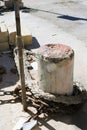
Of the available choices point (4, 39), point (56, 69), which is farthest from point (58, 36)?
point (56, 69)

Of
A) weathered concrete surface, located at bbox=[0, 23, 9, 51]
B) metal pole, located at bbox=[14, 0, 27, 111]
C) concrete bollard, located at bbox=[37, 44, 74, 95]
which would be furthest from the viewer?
weathered concrete surface, located at bbox=[0, 23, 9, 51]

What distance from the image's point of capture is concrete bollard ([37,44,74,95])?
5.40m

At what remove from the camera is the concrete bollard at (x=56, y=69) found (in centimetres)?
540

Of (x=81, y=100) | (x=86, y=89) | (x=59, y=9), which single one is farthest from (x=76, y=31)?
(x=81, y=100)

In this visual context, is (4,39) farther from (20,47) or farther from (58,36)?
(20,47)

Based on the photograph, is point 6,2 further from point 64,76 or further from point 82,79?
point 64,76

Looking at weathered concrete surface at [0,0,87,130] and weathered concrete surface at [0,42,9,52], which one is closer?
weathered concrete surface at [0,0,87,130]

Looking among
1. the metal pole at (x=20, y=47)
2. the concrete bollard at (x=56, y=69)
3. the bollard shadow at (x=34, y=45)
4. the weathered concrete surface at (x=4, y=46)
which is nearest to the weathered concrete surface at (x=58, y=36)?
the bollard shadow at (x=34, y=45)

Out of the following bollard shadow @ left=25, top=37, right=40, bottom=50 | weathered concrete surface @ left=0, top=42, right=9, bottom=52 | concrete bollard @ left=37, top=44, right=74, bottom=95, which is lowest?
bollard shadow @ left=25, top=37, right=40, bottom=50

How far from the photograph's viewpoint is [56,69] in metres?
5.43

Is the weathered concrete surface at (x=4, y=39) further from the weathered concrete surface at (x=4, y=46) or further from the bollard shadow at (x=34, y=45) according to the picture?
the bollard shadow at (x=34, y=45)

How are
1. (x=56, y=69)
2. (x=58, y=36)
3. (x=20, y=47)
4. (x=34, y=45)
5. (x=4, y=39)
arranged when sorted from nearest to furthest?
(x=20, y=47) < (x=56, y=69) < (x=4, y=39) < (x=34, y=45) < (x=58, y=36)

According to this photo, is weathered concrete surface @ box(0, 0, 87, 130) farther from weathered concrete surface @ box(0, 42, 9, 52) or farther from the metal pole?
weathered concrete surface @ box(0, 42, 9, 52)

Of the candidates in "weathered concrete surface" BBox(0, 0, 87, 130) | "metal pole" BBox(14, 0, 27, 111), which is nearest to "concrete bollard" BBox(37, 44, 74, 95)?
"metal pole" BBox(14, 0, 27, 111)
